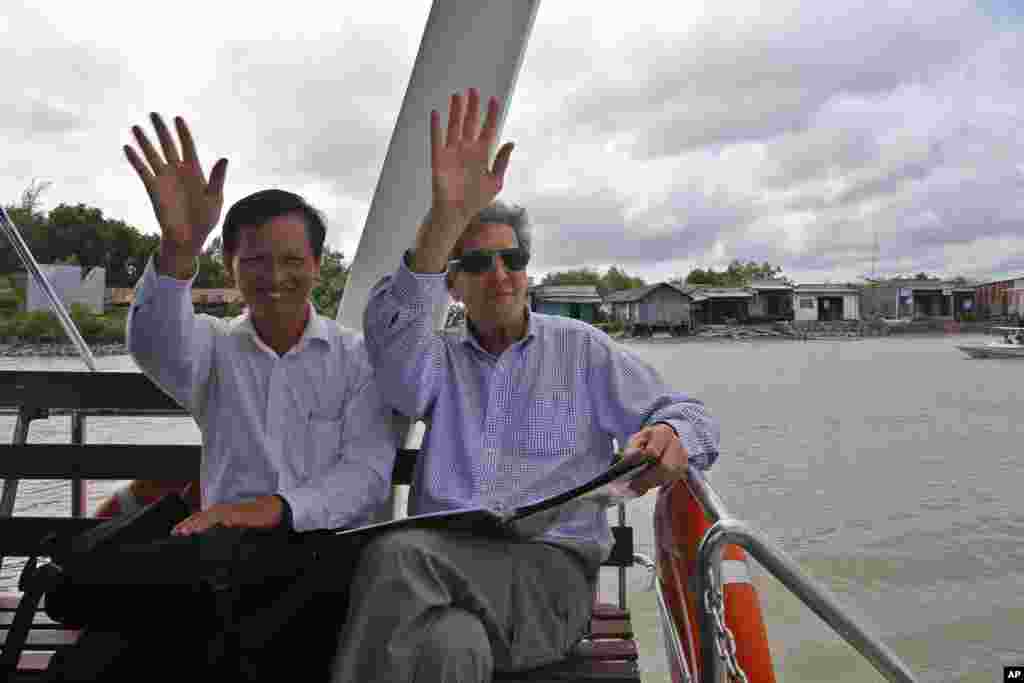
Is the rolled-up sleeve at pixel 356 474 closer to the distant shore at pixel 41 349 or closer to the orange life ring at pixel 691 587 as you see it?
the orange life ring at pixel 691 587

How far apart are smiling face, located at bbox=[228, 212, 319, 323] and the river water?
568 mm

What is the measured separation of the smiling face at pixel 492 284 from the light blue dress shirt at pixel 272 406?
268 millimetres

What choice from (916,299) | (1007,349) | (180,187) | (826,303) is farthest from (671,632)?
(916,299)

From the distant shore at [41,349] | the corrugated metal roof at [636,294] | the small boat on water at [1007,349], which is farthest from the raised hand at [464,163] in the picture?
the corrugated metal roof at [636,294]

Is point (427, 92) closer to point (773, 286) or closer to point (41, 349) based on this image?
point (41, 349)

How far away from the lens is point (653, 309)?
2501 inches

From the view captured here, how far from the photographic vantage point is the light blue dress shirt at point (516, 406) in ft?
5.68

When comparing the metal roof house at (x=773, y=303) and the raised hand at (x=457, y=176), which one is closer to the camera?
the raised hand at (x=457, y=176)

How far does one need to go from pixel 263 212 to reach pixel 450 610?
90cm

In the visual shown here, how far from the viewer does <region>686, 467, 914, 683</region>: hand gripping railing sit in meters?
1.23

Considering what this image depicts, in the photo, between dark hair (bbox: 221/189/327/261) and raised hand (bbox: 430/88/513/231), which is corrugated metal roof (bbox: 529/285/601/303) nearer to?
raised hand (bbox: 430/88/513/231)

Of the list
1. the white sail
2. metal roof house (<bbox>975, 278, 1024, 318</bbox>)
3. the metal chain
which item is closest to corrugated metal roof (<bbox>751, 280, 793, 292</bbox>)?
metal roof house (<bbox>975, 278, 1024, 318</bbox>)

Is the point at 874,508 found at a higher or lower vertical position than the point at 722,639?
lower

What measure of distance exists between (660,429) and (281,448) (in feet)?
2.51
